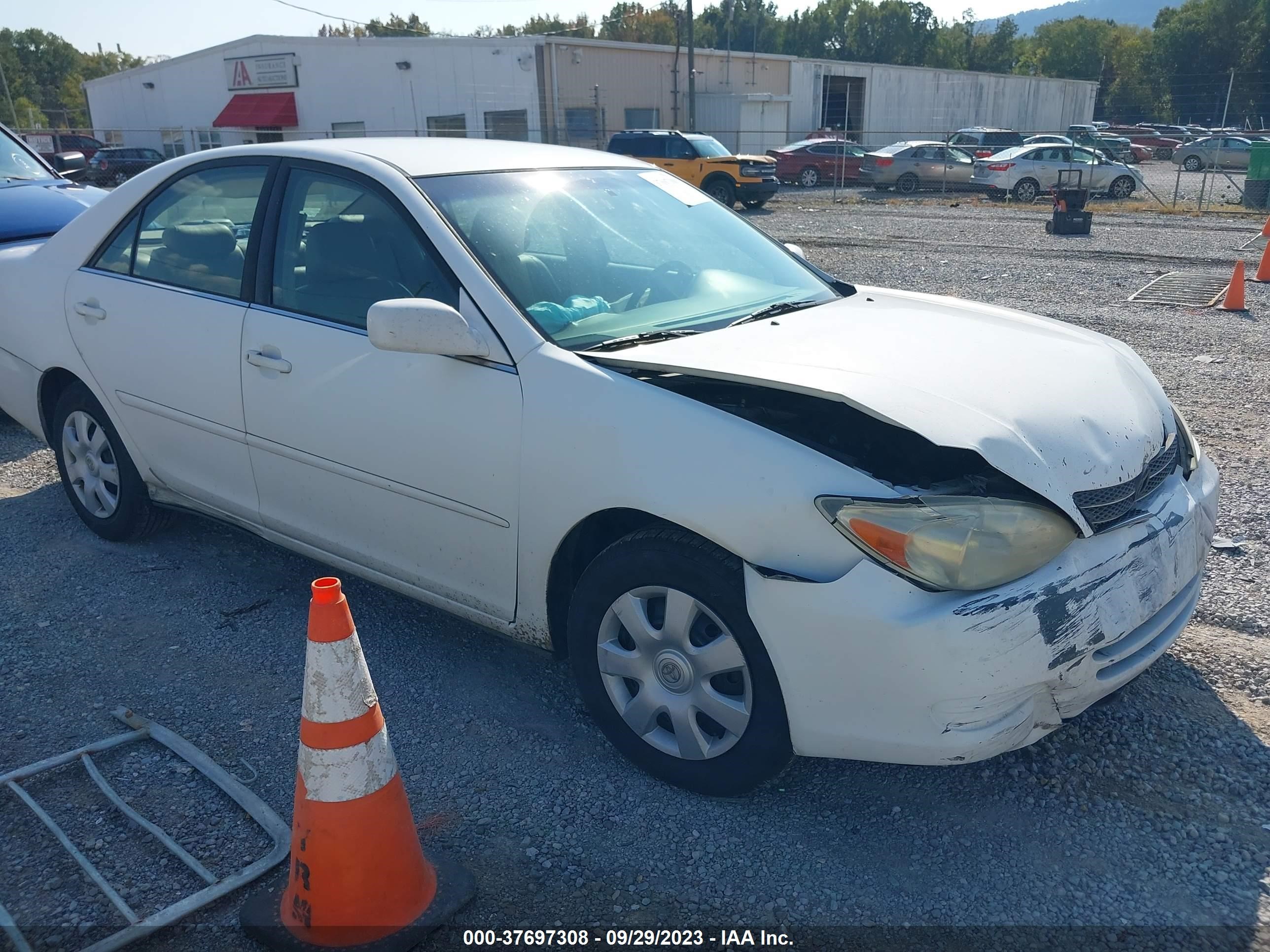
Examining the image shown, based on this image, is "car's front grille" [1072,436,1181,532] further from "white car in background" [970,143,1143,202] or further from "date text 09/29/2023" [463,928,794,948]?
"white car in background" [970,143,1143,202]

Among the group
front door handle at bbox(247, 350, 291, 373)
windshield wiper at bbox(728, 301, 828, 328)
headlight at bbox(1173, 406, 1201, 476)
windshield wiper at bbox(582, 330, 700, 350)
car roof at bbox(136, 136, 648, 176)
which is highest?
car roof at bbox(136, 136, 648, 176)

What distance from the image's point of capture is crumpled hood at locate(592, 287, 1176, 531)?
2.46 meters

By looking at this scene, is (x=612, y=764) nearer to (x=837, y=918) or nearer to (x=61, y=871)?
(x=837, y=918)

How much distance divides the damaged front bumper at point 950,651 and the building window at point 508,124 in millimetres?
33315

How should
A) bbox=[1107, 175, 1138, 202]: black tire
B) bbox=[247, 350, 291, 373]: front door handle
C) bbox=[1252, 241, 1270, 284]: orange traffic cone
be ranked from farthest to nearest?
bbox=[1107, 175, 1138, 202]: black tire
bbox=[1252, 241, 1270, 284]: orange traffic cone
bbox=[247, 350, 291, 373]: front door handle

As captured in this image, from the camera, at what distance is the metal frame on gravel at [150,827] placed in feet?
7.59

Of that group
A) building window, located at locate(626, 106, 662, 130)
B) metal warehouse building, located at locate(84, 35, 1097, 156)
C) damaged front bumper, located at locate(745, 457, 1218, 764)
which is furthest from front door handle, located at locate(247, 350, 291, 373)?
building window, located at locate(626, 106, 662, 130)

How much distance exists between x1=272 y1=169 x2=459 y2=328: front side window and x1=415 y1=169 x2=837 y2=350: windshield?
0.56ft

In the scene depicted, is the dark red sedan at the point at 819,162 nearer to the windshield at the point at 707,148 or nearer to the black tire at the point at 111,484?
the windshield at the point at 707,148

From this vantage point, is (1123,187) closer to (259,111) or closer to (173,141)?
(259,111)

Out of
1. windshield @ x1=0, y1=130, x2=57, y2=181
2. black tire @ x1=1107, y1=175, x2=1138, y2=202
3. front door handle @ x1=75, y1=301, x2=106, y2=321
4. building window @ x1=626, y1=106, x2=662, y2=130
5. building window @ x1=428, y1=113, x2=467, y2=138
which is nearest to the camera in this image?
front door handle @ x1=75, y1=301, x2=106, y2=321

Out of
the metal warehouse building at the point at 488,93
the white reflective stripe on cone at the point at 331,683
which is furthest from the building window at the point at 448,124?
the white reflective stripe on cone at the point at 331,683

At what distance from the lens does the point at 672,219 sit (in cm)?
379

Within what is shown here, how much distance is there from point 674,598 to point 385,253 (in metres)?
1.58
